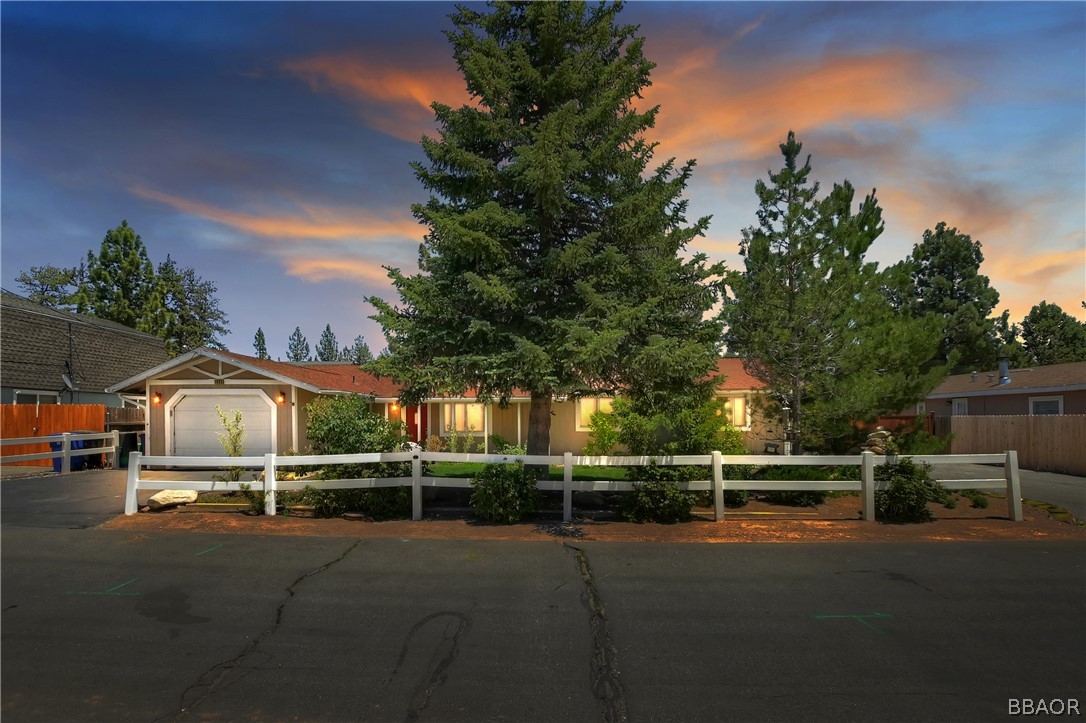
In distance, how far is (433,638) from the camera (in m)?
4.72

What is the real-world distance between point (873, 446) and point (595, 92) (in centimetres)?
965

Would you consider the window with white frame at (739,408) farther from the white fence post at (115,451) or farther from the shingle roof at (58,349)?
the shingle roof at (58,349)

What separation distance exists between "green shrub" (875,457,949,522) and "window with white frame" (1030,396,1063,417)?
16719 mm

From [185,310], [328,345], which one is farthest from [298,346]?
[185,310]

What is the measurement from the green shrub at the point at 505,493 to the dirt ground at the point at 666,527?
191mm

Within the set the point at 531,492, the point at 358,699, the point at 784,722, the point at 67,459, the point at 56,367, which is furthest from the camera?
the point at 56,367

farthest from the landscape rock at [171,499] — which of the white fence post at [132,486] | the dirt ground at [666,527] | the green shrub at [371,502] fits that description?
the green shrub at [371,502]

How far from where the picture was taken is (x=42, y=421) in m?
18.3

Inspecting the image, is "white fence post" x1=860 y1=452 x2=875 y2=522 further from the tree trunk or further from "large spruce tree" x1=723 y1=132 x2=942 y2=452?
the tree trunk

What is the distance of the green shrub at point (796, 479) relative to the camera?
1049cm

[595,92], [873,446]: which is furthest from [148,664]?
[873,446]

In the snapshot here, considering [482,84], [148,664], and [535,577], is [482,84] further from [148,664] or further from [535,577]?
[148,664]

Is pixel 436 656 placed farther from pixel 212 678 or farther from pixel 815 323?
pixel 815 323

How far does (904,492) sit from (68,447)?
21172mm
